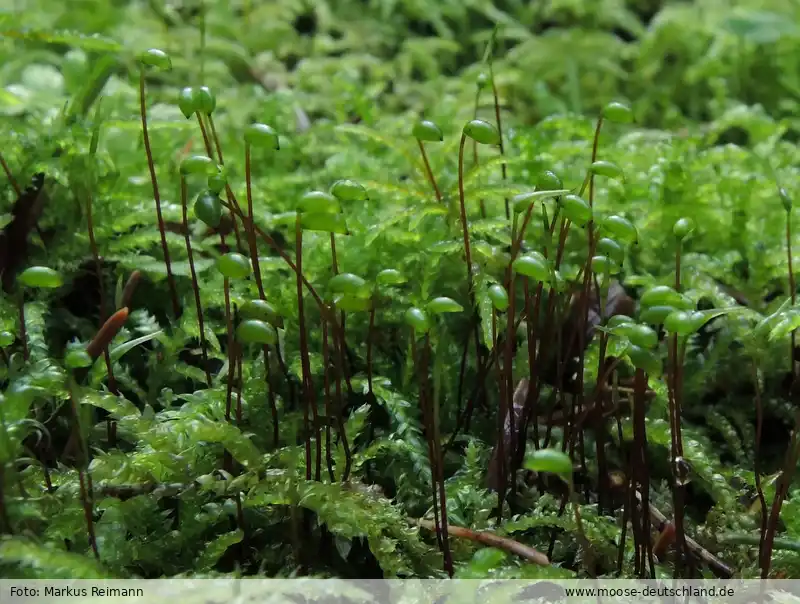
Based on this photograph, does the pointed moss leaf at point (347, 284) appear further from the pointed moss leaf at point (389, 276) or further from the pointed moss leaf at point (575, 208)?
the pointed moss leaf at point (575, 208)

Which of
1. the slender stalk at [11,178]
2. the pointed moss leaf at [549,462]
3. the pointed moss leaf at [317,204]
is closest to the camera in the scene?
the pointed moss leaf at [549,462]

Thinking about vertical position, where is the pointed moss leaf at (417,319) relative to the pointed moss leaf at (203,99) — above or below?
below

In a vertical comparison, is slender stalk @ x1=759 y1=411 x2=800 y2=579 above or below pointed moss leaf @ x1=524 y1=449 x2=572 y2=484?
below

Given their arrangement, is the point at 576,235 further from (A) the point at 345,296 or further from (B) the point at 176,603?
(B) the point at 176,603

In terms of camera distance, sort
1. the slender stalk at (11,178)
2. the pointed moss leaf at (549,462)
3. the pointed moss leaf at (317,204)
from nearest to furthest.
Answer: the pointed moss leaf at (549,462)
the pointed moss leaf at (317,204)
the slender stalk at (11,178)

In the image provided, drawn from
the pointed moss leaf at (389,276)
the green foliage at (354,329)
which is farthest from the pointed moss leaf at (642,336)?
the pointed moss leaf at (389,276)

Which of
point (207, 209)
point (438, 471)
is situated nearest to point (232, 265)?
point (207, 209)

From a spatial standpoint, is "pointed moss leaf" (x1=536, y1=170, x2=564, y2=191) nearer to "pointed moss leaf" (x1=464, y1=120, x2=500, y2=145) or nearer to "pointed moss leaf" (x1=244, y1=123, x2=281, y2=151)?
"pointed moss leaf" (x1=464, y1=120, x2=500, y2=145)

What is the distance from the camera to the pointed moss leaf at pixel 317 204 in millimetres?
584

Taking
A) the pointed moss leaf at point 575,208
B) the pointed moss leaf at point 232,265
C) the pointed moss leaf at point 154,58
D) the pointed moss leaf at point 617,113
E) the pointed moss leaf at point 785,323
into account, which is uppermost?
the pointed moss leaf at point 154,58

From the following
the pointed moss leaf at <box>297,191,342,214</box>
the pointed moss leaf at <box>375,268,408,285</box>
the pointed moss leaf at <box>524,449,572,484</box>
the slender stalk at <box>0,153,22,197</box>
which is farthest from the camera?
the slender stalk at <box>0,153,22,197</box>

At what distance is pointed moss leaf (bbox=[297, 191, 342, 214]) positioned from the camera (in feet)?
1.92

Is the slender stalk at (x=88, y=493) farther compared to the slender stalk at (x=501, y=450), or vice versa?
the slender stalk at (x=501, y=450)

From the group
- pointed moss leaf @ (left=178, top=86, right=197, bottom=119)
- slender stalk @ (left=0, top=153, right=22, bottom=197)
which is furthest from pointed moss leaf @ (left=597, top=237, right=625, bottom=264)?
slender stalk @ (left=0, top=153, right=22, bottom=197)
